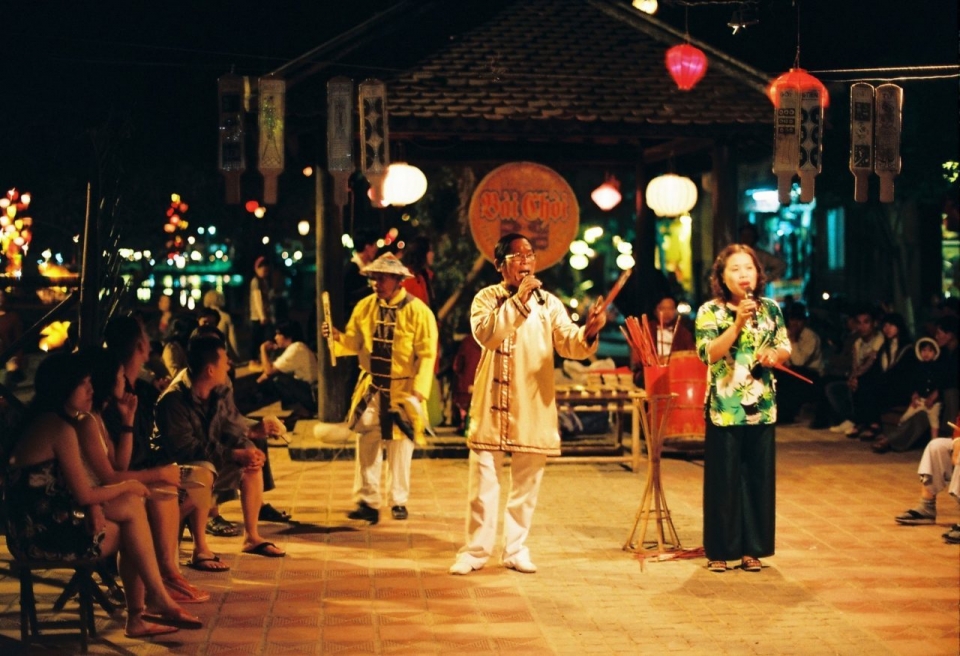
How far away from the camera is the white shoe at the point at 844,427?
49.5ft

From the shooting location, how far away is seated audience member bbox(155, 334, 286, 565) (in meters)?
8.06

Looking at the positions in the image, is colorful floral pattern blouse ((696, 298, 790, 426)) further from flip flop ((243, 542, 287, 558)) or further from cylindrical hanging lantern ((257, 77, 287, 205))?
cylindrical hanging lantern ((257, 77, 287, 205))

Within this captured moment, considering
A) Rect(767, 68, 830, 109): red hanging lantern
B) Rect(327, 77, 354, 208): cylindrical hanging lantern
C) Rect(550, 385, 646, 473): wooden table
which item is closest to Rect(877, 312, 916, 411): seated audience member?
Rect(550, 385, 646, 473): wooden table

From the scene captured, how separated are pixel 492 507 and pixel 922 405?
697 centimetres

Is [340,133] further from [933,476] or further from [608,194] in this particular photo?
[608,194]

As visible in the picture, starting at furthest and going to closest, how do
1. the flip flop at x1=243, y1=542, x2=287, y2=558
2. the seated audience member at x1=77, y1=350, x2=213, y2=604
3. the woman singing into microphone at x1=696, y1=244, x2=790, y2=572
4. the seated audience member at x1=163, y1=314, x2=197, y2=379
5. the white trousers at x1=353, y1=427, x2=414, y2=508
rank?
the seated audience member at x1=163, y1=314, x2=197, y2=379, the white trousers at x1=353, y1=427, x2=414, y2=508, the flip flop at x1=243, y1=542, x2=287, y2=558, the woman singing into microphone at x1=696, y1=244, x2=790, y2=572, the seated audience member at x1=77, y1=350, x2=213, y2=604

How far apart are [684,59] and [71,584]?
9.43 m

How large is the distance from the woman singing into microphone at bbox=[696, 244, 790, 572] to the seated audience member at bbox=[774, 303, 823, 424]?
7.96 m

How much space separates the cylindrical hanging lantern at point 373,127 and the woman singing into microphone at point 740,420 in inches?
140

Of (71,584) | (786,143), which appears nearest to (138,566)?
(71,584)

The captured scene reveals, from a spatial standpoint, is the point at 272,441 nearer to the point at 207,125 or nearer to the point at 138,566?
the point at 207,125

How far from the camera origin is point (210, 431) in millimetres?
8250

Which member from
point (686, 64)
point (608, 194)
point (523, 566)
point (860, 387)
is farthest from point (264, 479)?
point (608, 194)

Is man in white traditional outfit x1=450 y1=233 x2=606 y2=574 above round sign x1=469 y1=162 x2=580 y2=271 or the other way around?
the other way around
